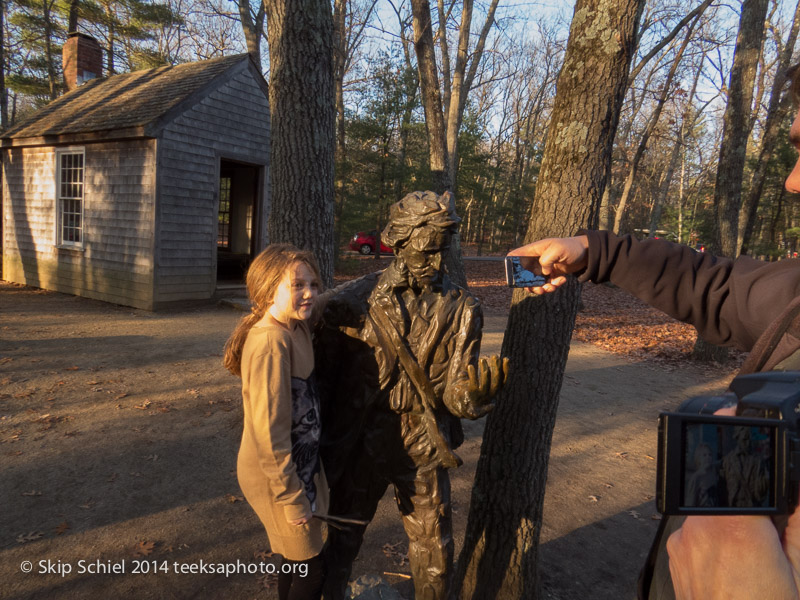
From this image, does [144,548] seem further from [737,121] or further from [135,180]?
[737,121]

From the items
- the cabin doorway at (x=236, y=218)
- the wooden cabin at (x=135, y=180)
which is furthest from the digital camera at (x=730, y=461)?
the cabin doorway at (x=236, y=218)

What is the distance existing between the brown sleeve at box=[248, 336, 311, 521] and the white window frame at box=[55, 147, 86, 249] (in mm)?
12982

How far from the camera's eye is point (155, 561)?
12.5 ft

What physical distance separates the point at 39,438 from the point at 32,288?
35.1 ft

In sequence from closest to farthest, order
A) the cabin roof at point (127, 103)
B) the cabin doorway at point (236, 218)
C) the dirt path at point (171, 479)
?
the dirt path at point (171, 479) → the cabin roof at point (127, 103) → the cabin doorway at point (236, 218)

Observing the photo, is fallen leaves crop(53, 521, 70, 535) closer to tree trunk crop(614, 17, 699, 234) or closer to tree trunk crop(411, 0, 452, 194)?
tree trunk crop(411, 0, 452, 194)

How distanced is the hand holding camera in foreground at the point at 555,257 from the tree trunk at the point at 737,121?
9.43 m

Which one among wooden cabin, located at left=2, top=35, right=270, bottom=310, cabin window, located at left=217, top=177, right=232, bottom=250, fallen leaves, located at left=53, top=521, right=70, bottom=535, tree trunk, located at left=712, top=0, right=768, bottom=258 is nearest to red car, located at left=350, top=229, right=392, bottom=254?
cabin window, located at left=217, top=177, right=232, bottom=250

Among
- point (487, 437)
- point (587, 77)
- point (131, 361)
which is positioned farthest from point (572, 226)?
point (131, 361)

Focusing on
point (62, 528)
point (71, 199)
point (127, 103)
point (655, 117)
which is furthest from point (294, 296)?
point (655, 117)

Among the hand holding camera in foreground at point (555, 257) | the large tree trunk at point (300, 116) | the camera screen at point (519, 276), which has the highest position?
the large tree trunk at point (300, 116)

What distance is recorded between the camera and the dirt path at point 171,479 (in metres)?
3.79

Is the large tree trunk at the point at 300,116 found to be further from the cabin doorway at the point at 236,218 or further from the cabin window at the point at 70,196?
the cabin doorway at the point at 236,218

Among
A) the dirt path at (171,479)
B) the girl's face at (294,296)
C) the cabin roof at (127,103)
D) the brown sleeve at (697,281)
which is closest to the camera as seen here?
the brown sleeve at (697,281)
